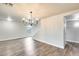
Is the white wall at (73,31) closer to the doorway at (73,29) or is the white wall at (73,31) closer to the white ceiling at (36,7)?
the doorway at (73,29)

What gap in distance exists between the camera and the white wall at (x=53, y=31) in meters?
4.45

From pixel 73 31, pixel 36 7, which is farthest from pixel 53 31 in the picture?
pixel 36 7

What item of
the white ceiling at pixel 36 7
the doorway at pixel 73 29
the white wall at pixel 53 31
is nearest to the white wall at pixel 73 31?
the doorway at pixel 73 29

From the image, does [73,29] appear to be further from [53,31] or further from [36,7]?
[36,7]

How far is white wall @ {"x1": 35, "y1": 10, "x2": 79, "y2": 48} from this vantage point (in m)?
4.45

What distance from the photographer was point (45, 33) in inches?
205

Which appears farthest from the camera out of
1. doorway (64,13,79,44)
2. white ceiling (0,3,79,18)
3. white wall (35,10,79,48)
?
doorway (64,13,79,44)

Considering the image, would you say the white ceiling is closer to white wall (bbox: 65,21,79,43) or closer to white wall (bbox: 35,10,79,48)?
white wall (bbox: 35,10,79,48)

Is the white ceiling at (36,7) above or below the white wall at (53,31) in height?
above

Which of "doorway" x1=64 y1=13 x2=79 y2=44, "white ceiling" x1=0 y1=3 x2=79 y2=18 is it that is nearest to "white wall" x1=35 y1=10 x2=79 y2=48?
"doorway" x1=64 y1=13 x2=79 y2=44

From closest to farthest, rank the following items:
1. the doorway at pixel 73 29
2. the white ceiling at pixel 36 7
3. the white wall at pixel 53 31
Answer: the white ceiling at pixel 36 7 < the white wall at pixel 53 31 < the doorway at pixel 73 29

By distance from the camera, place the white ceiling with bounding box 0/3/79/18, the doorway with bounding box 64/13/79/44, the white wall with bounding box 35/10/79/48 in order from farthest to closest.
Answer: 1. the doorway with bounding box 64/13/79/44
2. the white wall with bounding box 35/10/79/48
3. the white ceiling with bounding box 0/3/79/18

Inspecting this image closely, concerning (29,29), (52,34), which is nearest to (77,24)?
(52,34)

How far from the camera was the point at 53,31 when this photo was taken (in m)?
4.86
